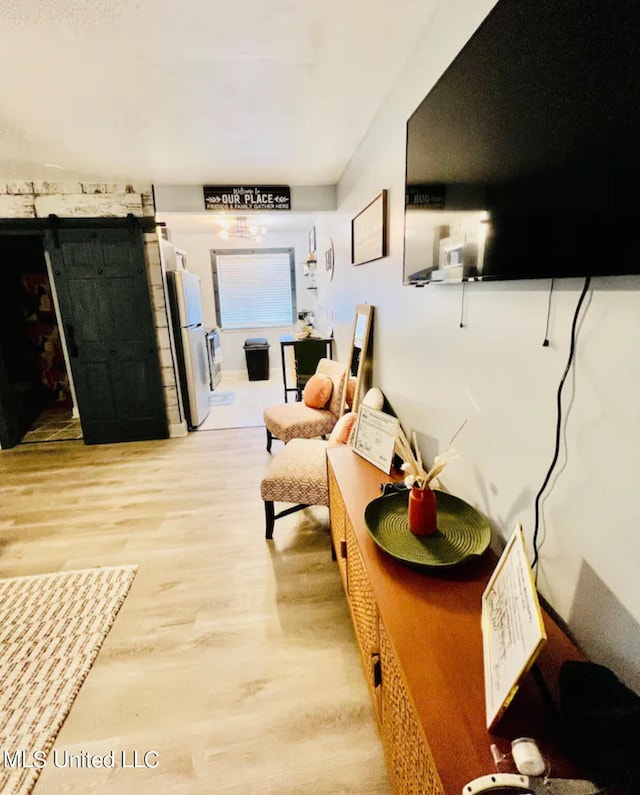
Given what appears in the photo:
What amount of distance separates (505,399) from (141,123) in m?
2.53

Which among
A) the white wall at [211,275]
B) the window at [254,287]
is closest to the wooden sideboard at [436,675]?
the white wall at [211,275]

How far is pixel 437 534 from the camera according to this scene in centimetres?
115

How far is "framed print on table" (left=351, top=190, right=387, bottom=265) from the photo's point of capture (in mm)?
2029

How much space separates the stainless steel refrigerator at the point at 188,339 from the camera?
12.5ft

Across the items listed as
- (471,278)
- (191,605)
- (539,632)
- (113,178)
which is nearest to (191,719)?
(191,605)

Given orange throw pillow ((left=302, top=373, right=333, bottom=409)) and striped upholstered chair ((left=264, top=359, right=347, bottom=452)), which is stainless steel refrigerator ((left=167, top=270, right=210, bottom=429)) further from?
orange throw pillow ((left=302, top=373, right=333, bottom=409))

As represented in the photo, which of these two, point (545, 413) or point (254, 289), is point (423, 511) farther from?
point (254, 289)

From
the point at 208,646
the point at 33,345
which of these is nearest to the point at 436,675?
the point at 208,646

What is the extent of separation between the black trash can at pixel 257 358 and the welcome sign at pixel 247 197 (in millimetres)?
2970

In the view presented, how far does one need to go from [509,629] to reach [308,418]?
2.35m

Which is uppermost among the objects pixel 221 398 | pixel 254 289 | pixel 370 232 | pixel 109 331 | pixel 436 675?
pixel 370 232

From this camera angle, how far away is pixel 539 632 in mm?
583

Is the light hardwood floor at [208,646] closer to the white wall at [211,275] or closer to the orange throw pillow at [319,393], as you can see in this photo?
the orange throw pillow at [319,393]

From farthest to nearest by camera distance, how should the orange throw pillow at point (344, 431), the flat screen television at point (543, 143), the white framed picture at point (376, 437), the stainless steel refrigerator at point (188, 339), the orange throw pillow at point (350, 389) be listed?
1. the stainless steel refrigerator at point (188, 339)
2. the orange throw pillow at point (350, 389)
3. the orange throw pillow at point (344, 431)
4. the white framed picture at point (376, 437)
5. the flat screen television at point (543, 143)
